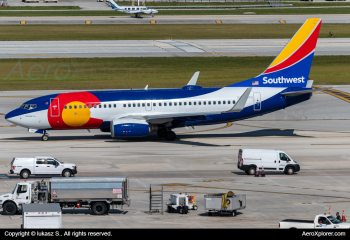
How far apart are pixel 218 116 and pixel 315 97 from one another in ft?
102

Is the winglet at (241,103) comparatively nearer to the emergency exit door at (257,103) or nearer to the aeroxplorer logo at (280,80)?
the emergency exit door at (257,103)

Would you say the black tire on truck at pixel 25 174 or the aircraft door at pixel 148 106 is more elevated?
the aircraft door at pixel 148 106

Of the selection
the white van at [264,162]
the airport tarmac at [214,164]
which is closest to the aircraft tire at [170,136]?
the airport tarmac at [214,164]

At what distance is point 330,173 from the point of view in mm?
41500

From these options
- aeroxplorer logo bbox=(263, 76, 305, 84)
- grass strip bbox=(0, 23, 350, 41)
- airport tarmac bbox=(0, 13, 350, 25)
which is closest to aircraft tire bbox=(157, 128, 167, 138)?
aeroxplorer logo bbox=(263, 76, 305, 84)

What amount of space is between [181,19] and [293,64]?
121 meters

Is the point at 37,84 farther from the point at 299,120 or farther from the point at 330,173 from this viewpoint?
the point at 330,173

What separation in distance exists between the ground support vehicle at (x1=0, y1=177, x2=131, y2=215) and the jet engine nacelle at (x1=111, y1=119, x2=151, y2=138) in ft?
69.1

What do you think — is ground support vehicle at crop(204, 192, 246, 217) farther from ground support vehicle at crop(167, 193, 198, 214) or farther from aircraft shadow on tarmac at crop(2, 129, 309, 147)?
aircraft shadow on tarmac at crop(2, 129, 309, 147)

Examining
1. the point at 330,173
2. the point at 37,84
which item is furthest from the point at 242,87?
the point at 37,84

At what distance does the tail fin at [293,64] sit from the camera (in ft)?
188

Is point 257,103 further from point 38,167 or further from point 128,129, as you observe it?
point 38,167

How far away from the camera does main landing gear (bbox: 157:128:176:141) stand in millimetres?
55291

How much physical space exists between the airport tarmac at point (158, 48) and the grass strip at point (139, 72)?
17.5 ft
